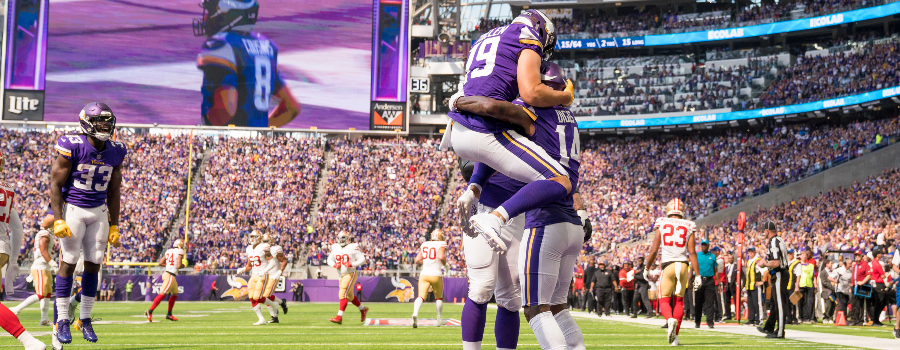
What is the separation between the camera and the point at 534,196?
4754 mm

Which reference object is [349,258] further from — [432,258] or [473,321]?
[473,321]

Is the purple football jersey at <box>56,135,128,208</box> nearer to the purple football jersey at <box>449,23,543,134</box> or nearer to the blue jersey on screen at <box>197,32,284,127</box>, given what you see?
the purple football jersey at <box>449,23,543,134</box>

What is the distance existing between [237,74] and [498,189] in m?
38.1

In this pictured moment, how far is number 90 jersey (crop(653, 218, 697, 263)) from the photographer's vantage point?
461 inches

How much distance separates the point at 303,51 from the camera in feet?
141

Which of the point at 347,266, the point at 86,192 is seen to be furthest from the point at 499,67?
the point at 347,266

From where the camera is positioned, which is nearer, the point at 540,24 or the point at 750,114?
the point at 540,24

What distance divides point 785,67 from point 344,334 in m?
42.1

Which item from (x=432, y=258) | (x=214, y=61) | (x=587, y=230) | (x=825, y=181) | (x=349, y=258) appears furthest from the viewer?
(x=214, y=61)

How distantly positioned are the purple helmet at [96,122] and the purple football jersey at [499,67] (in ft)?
14.7

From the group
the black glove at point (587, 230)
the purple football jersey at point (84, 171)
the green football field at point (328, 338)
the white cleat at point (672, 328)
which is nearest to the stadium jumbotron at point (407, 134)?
the green football field at point (328, 338)

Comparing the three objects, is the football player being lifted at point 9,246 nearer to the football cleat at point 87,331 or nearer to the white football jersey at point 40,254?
the football cleat at point 87,331

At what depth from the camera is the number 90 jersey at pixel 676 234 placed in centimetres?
1170

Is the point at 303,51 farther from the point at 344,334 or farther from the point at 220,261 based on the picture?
the point at 344,334
